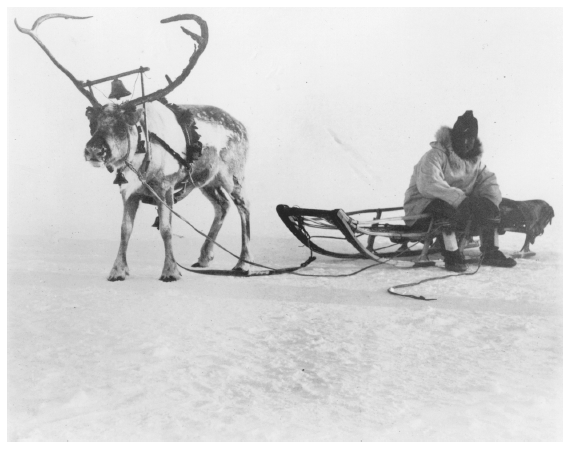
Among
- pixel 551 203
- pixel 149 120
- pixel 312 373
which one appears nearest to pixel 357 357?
pixel 312 373

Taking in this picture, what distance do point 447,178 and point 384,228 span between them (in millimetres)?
508

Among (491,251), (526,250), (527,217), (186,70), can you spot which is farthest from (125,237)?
(526,250)

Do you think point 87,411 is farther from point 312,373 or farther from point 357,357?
point 357,357

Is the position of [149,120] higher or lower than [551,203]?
higher

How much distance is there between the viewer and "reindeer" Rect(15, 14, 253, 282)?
3.08 metres

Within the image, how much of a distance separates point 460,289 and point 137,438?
2.01 m

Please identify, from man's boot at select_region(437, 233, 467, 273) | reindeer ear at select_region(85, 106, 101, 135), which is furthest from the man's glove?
reindeer ear at select_region(85, 106, 101, 135)

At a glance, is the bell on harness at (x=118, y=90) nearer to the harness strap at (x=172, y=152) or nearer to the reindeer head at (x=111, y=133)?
the reindeer head at (x=111, y=133)

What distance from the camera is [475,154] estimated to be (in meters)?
3.87

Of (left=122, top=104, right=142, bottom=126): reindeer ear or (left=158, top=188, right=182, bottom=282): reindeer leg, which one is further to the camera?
(left=158, top=188, right=182, bottom=282): reindeer leg

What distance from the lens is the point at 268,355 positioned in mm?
2525

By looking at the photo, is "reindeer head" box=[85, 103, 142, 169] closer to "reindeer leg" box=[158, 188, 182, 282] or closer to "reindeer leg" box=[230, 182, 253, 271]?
"reindeer leg" box=[158, 188, 182, 282]

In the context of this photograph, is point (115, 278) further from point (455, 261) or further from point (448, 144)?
point (448, 144)

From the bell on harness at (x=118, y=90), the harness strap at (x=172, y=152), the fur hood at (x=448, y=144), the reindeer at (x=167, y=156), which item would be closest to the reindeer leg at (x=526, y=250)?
the fur hood at (x=448, y=144)
